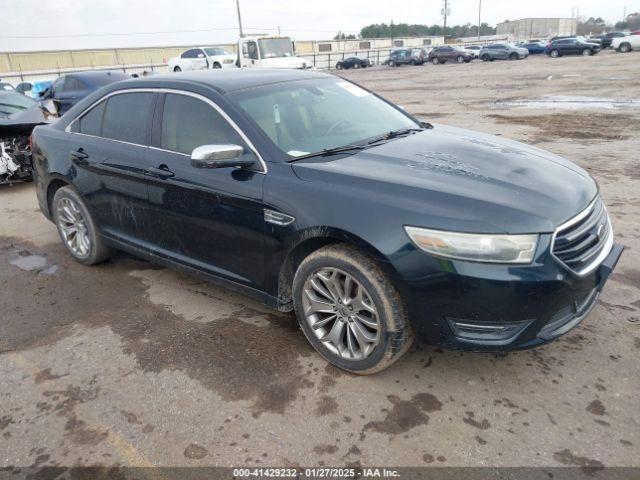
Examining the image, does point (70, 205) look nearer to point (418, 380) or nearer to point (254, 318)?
point (254, 318)

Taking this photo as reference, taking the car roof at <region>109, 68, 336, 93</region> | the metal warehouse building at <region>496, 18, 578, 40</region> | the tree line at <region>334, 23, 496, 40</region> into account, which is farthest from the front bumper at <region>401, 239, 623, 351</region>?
the tree line at <region>334, 23, 496, 40</region>

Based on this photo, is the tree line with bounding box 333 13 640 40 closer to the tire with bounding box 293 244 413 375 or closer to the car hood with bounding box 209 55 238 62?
the car hood with bounding box 209 55 238 62

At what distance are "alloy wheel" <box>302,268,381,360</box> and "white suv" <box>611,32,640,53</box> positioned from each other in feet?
155

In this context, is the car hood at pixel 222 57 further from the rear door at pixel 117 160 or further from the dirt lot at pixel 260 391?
the dirt lot at pixel 260 391

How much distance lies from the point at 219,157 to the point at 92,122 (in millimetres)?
2006

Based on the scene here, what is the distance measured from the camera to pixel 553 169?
10.6 feet

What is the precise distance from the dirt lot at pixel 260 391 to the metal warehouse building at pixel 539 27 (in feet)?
382

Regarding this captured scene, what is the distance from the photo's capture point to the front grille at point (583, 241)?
262 centimetres

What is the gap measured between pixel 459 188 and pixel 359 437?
4.56ft

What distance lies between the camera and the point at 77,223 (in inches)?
190

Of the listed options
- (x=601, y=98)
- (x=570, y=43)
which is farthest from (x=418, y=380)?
(x=570, y=43)

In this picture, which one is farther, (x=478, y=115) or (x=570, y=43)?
(x=570, y=43)

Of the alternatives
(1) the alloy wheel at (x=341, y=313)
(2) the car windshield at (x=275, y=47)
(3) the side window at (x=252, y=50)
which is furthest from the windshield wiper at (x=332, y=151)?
(3) the side window at (x=252, y=50)

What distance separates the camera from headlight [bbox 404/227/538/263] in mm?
2520
